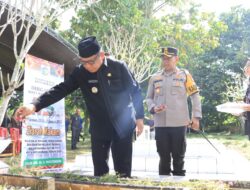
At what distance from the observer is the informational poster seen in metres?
5.24

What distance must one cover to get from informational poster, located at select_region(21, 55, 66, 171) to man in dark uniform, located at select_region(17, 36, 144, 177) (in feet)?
6.02

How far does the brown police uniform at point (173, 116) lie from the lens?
13.7 feet

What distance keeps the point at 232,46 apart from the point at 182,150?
3327 cm

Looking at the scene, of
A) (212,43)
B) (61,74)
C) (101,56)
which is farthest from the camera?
(212,43)

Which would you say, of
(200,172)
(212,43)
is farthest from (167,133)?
(212,43)

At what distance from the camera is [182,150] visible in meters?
4.17

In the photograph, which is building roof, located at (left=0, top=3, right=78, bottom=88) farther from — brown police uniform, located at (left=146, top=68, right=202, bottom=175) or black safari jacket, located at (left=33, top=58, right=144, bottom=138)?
black safari jacket, located at (left=33, top=58, right=144, bottom=138)

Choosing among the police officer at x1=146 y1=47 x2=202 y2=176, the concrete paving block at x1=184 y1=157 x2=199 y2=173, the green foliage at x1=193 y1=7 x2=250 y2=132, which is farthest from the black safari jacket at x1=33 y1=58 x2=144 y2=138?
the green foliage at x1=193 y1=7 x2=250 y2=132

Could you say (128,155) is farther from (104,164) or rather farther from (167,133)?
(167,133)

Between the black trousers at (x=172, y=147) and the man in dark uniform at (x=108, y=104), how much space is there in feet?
2.70

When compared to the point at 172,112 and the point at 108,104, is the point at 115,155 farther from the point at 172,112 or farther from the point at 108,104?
the point at 172,112

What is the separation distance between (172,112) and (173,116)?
0.04m

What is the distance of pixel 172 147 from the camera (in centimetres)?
418

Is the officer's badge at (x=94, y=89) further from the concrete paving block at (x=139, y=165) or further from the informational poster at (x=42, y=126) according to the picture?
the concrete paving block at (x=139, y=165)
